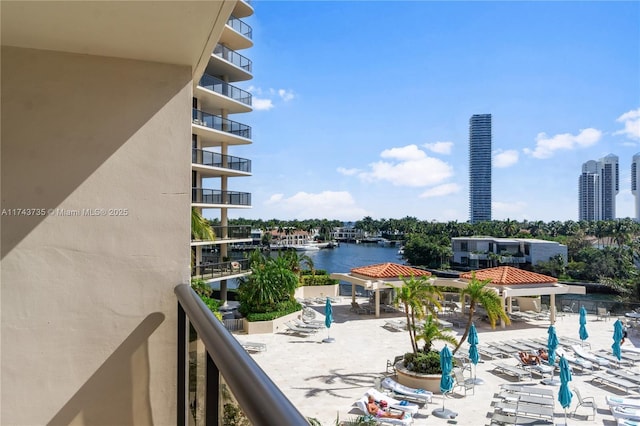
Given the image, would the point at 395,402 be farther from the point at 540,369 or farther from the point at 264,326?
the point at 264,326

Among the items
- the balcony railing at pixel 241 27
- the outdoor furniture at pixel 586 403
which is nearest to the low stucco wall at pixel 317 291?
the balcony railing at pixel 241 27

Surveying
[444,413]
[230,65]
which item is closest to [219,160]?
[230,65]

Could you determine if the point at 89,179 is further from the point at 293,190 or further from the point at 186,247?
the point at 293,190

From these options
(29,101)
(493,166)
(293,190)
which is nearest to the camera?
(29,101)

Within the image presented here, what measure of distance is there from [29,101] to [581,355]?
14866 millimetres

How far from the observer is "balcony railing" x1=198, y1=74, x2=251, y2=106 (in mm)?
17594

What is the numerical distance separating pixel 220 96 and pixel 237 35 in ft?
11.2

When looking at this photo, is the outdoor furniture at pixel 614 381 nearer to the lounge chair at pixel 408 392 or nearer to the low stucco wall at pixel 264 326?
the lounge chair at pixel 408 392

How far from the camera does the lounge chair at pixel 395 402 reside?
8.98 meters

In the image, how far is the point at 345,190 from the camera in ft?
390

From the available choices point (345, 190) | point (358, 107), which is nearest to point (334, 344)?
point (358, 107)

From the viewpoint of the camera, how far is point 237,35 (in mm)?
19250

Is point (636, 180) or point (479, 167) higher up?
point (479, 167)

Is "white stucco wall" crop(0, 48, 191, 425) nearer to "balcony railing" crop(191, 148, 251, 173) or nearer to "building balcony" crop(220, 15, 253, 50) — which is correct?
"balcony railing" crop(191, 148, 251, 173)
